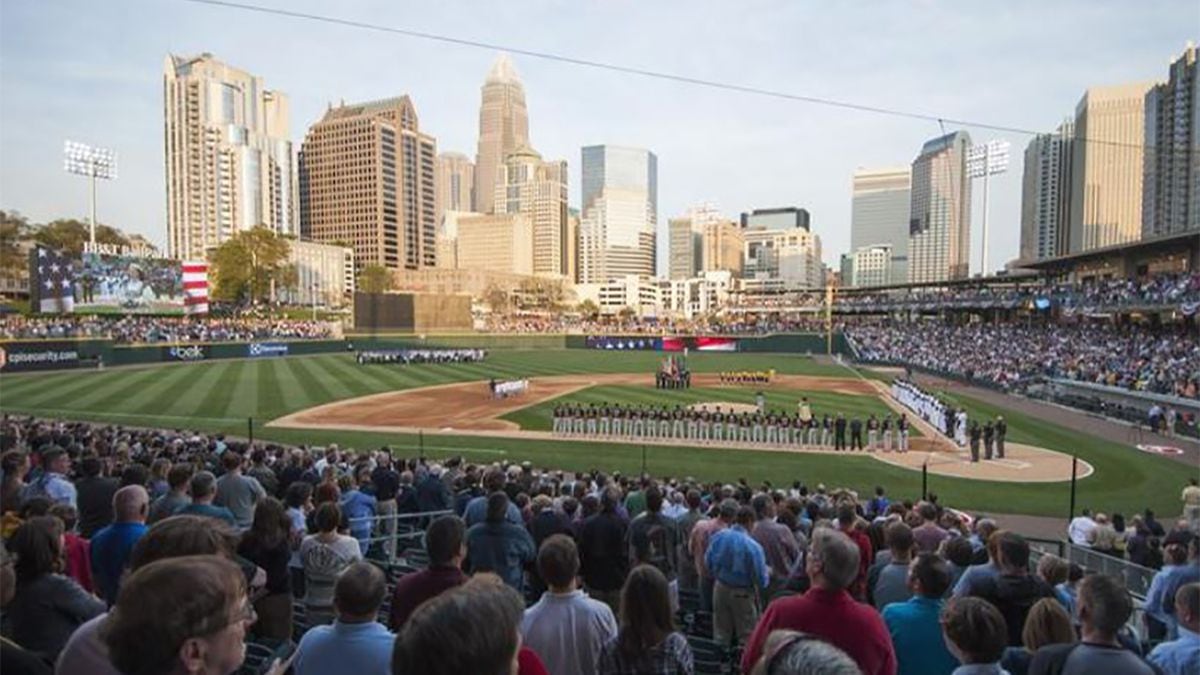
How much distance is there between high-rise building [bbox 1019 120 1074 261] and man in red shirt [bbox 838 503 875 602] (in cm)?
10092

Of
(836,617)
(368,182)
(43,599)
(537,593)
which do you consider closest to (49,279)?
(537,593)

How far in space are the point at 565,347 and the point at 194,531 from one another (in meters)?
72.6

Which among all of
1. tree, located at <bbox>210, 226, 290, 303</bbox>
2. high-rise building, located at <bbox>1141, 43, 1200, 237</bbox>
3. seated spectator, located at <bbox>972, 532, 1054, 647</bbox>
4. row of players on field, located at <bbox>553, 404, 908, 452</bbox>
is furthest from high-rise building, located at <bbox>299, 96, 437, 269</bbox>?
seated spectator, located at <bbox>972, 532, 1054, 647</bbox>

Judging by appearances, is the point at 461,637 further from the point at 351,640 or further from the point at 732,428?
the point at 732,428

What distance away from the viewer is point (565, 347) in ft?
249

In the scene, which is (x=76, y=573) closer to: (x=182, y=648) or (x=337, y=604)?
(x=337, y=604)

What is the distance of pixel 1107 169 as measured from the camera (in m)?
85.4

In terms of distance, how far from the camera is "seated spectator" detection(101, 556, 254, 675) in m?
2.08

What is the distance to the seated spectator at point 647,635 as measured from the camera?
3.21m

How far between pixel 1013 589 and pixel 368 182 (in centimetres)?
18615

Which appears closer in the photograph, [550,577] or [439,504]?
[550,577]

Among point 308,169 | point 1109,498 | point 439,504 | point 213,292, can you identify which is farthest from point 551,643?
point 308,169

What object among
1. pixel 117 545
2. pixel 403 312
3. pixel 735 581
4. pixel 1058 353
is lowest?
pixel 1058 353

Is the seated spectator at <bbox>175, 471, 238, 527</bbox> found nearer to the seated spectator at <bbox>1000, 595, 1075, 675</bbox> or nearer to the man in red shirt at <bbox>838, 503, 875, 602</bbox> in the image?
the man in red shirt at <bbox>838, 503, 875, 602</bbox>
